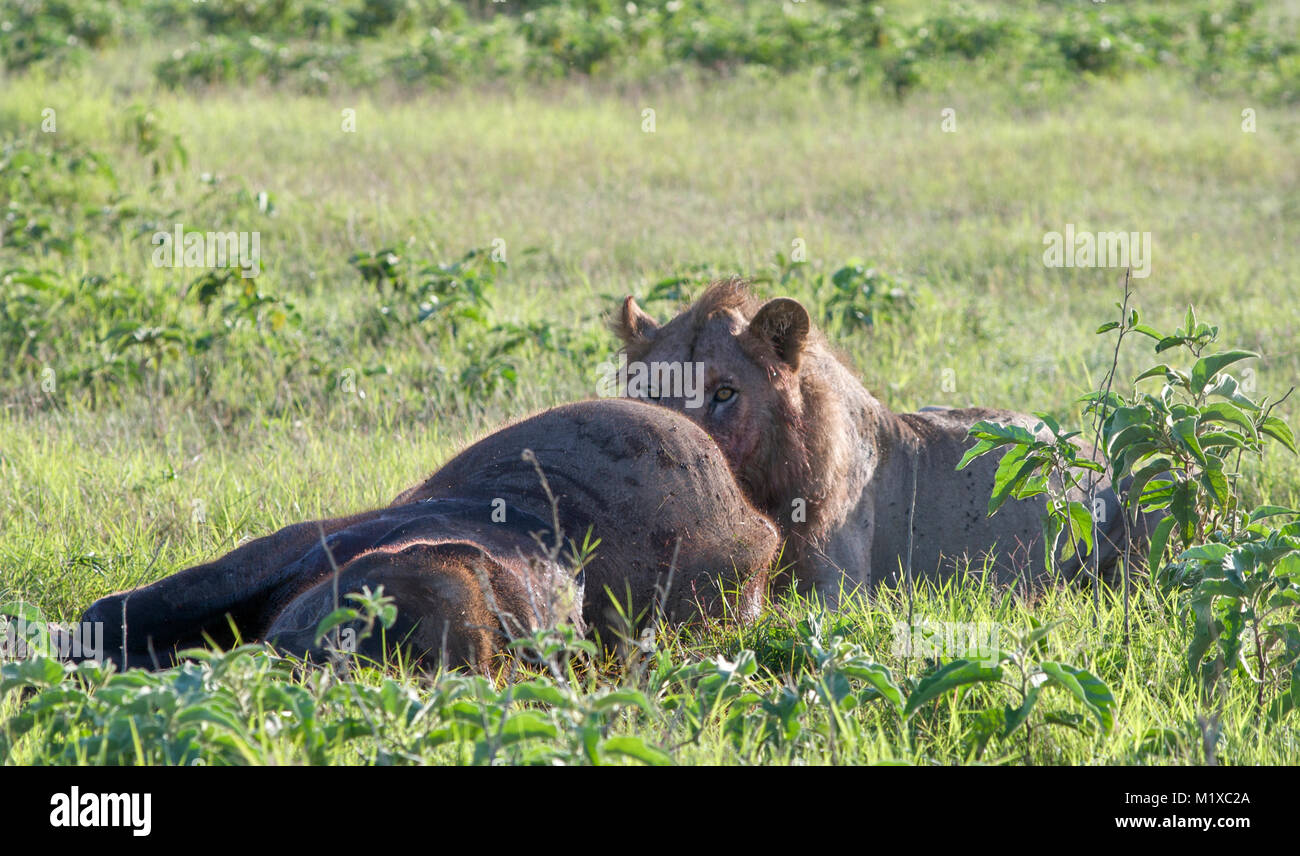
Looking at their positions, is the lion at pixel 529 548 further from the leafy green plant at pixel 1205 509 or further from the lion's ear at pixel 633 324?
the lion's ear at pixel 633 324

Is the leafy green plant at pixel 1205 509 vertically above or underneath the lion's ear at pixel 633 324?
underneath

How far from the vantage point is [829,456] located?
5.59m

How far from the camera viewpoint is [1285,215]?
44.5 ft

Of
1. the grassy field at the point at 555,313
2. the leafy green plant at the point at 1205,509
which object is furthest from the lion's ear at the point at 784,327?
the leafy green plant at the point at 1205,509

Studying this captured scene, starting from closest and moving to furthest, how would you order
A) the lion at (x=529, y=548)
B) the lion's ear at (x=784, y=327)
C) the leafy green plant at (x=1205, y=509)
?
Result: 1. the leafy green plant at (x=1205, y=509)
2. the lion at (x=529, y=548)
3. the lion's ear at (x=784, y=327)

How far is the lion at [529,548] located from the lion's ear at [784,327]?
75 centimetres

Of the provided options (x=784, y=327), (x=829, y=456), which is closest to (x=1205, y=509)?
(x=829, y=456)

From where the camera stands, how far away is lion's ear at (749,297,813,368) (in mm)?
5359

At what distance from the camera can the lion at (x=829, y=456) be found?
5402 mm

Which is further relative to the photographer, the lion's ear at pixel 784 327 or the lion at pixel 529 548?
the lion's ear at pixel 784 327

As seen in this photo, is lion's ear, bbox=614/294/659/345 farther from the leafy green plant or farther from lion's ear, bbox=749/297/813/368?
the leafy green plant

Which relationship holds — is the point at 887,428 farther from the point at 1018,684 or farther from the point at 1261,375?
the point at 1261,375

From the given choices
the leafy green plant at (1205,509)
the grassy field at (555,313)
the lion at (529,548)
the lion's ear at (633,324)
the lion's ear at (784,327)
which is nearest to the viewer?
the grassy field at (555,313)
